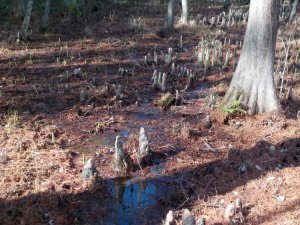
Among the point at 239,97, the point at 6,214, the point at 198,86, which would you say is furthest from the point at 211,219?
the point at 198,86

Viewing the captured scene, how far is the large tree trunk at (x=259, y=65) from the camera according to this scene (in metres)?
7.25

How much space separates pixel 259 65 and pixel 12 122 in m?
4.91

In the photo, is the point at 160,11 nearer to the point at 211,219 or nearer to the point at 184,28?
the point at 184,28

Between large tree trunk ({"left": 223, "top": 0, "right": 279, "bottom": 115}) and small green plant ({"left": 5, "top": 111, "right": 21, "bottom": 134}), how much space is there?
420cm

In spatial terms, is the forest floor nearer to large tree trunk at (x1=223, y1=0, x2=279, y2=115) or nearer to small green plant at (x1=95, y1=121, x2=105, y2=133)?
small green plant at (x1=95, y1=121, x2=105, y2=133)

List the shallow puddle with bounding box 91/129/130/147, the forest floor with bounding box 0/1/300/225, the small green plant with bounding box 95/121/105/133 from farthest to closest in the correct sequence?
the small green plant with bounding box 95/121/105/133, the shallow puddle with bounding box 91/129/130/147, the forest floor with bounding box 0/1/300/225

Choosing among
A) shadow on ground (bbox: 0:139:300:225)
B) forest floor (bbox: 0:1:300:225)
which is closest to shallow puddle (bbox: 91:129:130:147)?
forest floor (bbox: 0:1:300:225)

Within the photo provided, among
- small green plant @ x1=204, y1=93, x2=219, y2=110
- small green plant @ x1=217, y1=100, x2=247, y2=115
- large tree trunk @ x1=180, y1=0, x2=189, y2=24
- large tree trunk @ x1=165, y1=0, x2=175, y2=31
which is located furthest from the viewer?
large tree trunk @ x1=180, y1=0, x2=189, y2=24

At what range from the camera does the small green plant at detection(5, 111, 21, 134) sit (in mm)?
6718

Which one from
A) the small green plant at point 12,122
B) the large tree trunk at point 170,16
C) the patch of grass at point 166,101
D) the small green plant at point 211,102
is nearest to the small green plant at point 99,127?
the small green plant at point 12,122

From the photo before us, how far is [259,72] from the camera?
7.34 m

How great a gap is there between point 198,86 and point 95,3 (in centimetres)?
1298

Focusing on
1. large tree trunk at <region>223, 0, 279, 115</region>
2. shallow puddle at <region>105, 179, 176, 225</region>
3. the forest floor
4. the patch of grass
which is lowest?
shallow puddle at <region>105, 179, 176, 225</region>

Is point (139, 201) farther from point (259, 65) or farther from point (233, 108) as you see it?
point (259, 65)
